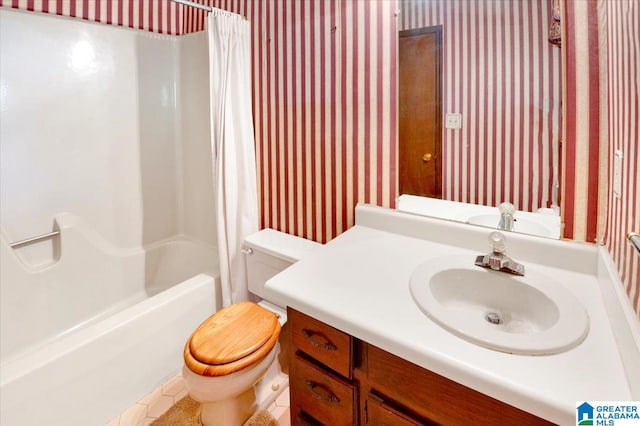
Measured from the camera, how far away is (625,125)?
2.66ft

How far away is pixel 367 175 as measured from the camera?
151 centimetres

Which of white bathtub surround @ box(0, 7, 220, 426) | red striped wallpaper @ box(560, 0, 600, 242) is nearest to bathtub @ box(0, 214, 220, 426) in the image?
white bathtub surround @ box(0, 7, 220, 426)

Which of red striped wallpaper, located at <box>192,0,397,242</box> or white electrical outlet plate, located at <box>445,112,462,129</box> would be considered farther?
red striped wallpaper, located at <box>192,0,397,242</box>

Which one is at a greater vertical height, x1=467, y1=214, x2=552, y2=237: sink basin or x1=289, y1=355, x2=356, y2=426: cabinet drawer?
x1=467, y1=214, x2=552, y2=237: sink basin

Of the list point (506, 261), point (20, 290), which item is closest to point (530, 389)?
point (506, 261)

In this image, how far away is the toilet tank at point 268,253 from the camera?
162 cm

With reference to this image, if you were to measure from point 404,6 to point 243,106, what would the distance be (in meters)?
0.86

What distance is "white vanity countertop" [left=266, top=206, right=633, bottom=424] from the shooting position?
25.0 inches

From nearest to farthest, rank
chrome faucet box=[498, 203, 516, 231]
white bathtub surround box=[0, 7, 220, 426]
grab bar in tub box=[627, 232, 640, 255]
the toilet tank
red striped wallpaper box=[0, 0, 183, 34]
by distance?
grab bar in tub box=[627, 232, 640, 255]
chrome faucet box=[498, 203, 516, 231]
white bathtub surround box=[0, 7, 220, 426]
the toilet tank
red striped wallpaper box=[0, 0, 183, 34]

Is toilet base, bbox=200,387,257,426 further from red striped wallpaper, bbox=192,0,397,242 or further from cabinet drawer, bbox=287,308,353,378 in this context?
red striped wallpaper, bbox=192,0,397,242

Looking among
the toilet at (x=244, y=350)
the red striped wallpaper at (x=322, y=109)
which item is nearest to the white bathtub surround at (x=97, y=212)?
the toilet at (x=244, y=350)

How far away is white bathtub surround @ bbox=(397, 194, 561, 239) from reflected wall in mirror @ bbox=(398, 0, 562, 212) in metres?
0.03

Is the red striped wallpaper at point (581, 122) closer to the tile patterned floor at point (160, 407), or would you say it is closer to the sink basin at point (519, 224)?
the sink basin at point (519, 224)

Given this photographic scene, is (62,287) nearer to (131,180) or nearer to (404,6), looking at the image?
(131,180)
